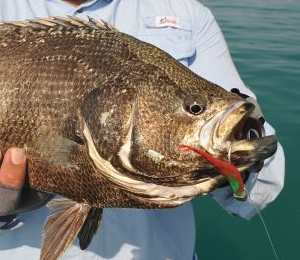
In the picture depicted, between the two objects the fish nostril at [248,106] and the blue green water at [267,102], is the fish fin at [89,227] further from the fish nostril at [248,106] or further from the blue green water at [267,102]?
the blue green water at [267,102]

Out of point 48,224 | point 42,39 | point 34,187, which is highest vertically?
point 42,39

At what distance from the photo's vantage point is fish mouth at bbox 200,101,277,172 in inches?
59.6

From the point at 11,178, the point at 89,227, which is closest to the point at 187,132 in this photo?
the point at 89,227

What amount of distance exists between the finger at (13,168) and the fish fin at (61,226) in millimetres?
167

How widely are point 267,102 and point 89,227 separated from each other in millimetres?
5172

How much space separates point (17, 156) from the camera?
5.86ft

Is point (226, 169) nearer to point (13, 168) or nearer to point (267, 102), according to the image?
point (13, 168)

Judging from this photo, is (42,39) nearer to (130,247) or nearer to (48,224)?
(48,224)

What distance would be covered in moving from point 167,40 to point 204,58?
26 centimetres

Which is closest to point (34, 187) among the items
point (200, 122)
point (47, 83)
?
point (47, 83)

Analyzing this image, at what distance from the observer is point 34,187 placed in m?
1.89

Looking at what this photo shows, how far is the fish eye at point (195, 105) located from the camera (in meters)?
1.63

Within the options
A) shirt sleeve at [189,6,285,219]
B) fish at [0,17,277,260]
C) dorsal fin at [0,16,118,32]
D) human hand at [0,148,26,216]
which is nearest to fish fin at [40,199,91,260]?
fish at [0,17,277,260]

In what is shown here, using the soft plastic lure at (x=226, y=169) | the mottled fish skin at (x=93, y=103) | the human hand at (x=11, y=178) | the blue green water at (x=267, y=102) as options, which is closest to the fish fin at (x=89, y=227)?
the mottled fish skin at (x=93, y=103)
